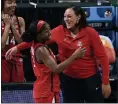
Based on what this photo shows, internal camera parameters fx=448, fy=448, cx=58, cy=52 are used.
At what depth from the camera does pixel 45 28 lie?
405 cm

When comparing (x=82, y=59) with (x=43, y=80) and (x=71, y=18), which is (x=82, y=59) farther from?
(x=43, y=80)

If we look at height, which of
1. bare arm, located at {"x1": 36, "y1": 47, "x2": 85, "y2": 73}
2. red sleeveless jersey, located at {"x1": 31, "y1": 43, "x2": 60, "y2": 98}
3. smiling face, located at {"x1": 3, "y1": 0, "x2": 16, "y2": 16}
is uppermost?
smiling face, located at {"x1": 3, "y1": 0, "x2": 16, "y2": 16}

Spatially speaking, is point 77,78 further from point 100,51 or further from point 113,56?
point 113,56

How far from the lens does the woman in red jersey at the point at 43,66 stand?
13.1 ft

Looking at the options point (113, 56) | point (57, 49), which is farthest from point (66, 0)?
point (57, 49)

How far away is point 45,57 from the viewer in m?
3.94

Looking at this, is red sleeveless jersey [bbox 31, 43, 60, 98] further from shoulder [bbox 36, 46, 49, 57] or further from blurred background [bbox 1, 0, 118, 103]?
blurred background [bbox 1, 0, 118, 103]

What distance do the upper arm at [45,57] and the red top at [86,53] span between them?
41 centimetres

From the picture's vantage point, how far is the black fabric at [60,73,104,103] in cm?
442

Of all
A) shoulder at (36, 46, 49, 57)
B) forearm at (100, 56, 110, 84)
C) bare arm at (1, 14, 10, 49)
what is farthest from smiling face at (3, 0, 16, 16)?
forearm at (100, 56, 110, 84)

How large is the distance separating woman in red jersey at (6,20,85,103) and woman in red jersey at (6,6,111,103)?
0.92 feet

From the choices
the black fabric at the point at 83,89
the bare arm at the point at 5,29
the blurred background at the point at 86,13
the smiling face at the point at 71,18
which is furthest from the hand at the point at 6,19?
the blurred background at the point at 86,13

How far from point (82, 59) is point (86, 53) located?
0.07 metres

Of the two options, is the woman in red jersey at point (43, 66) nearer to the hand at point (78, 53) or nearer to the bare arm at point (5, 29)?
the hand at point (78, 53)
